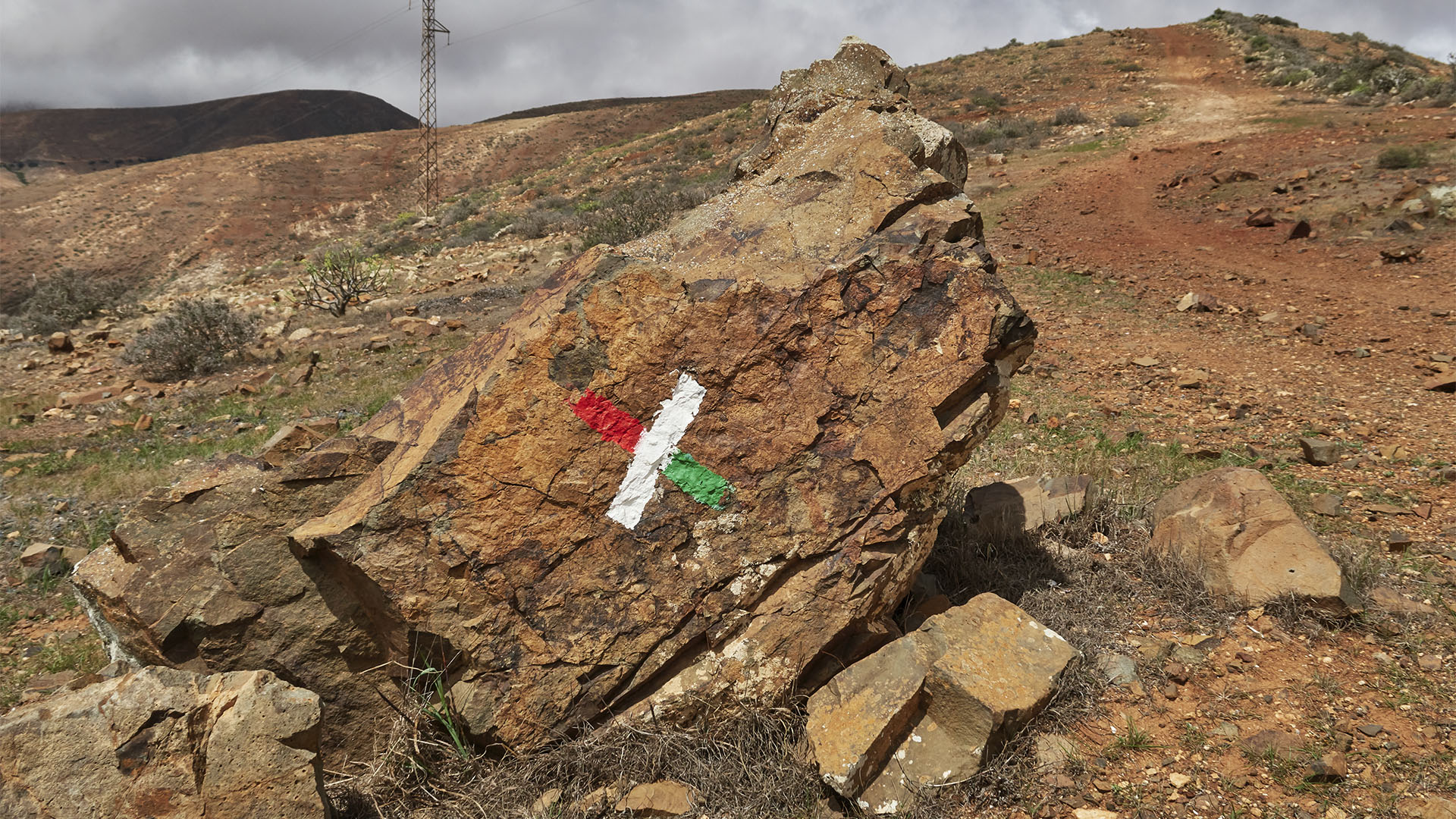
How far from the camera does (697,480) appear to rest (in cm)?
280

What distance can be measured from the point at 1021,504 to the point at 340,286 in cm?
1184

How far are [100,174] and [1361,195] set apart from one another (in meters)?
57.2

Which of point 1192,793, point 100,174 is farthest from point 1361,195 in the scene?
point 100,174

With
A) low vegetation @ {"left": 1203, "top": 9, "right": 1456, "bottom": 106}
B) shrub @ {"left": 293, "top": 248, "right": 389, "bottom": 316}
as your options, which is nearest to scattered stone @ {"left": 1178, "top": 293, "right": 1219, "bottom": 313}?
low vegetation @ {"left": 1203, "top": 9, "right": 1456, "bottom": 106}

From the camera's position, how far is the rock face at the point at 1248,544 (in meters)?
3.19

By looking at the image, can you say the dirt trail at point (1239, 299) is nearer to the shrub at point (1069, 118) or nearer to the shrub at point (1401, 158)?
the shrub at point (1401, 158)

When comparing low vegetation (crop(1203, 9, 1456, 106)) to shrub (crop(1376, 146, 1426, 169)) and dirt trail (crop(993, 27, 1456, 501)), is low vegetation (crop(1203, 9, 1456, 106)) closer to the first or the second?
dirt trail (crop(993, 27, 1456, 501))

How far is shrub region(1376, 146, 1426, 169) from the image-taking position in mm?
10102

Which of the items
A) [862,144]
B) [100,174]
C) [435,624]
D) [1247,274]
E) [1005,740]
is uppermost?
[100,174]

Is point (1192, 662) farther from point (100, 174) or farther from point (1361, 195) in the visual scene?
point (100, 174)

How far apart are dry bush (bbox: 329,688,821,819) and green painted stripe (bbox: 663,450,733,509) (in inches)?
29.7

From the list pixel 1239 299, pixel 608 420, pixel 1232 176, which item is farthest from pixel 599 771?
pixel 1232 176

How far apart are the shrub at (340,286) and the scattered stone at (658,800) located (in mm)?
11803

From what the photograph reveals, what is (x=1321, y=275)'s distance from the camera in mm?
8219
